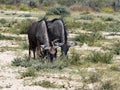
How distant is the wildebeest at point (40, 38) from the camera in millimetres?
15719

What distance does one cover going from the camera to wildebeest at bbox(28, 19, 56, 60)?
619 inches

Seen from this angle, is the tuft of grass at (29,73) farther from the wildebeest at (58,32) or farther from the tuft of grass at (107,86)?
the tuft of grass at (107,86)

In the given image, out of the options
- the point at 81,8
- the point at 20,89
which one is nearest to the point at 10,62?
the point at 20,89

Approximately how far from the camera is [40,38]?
16391 millimetres

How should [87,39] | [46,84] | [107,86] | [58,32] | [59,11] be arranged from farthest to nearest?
[59,11], [87,39], [58,32], [46,84], [107,86]

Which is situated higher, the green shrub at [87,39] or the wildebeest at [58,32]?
the wildebeest at [58,32]

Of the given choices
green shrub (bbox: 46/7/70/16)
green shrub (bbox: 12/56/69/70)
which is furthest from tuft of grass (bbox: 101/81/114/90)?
green shrub (bbox: 46/7/70/16)

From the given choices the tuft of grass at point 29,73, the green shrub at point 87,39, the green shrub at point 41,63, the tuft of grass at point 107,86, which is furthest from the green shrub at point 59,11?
the tuft of grass at point 107,86

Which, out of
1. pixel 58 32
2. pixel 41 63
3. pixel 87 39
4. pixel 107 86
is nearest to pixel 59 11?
pixel 87 39

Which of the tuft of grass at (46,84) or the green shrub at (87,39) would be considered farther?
the green shrub at (87,39)

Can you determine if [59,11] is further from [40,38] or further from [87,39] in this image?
[40,38]

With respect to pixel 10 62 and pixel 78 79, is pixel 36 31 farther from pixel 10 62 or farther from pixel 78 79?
pixel 78 79

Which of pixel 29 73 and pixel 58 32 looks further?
pixel 58 32

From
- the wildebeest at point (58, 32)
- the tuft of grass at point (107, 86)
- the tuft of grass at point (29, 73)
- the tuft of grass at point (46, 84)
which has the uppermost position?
the wildebeest at point (58, 32)
